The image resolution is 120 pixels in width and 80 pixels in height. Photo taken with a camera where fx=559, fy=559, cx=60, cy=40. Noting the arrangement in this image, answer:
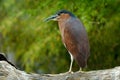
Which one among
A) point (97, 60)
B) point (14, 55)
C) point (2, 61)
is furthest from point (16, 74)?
point (14, 55)

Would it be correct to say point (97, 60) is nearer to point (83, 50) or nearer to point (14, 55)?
point (14, 55)

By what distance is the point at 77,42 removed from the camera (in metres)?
6.33

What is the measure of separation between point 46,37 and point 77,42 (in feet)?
14.4

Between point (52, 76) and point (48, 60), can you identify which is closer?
point (52, 76)

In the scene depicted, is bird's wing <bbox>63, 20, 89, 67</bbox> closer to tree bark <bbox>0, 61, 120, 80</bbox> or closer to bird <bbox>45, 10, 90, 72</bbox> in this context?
bird <bbox>45, 10, 90, 72</bbox>

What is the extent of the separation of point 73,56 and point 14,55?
5755mm

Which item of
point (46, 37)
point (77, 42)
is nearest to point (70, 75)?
point (77, 42)

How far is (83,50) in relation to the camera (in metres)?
6.29

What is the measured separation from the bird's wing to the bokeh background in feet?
7.76

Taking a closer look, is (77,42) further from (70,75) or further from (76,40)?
(70,75)

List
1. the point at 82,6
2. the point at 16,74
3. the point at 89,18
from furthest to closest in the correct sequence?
the point at 89,18 < the point at 82,6 < the point at 16,74

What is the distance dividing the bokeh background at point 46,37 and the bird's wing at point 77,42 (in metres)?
2.37

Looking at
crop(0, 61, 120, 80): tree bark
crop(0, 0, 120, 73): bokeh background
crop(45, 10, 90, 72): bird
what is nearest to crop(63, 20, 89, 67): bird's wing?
crop(45, 10, 90, 72): bird

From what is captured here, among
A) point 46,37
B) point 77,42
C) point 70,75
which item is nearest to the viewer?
point 70,75
